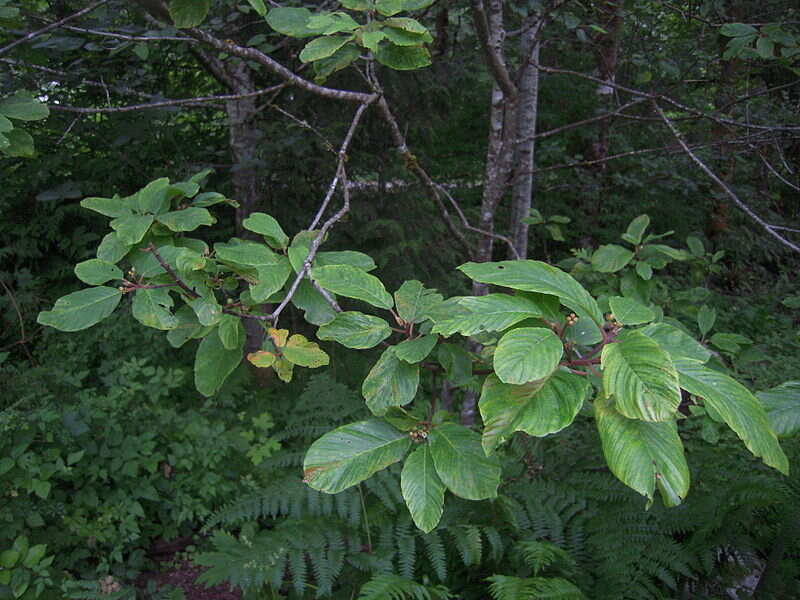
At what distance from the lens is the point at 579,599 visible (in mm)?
1711

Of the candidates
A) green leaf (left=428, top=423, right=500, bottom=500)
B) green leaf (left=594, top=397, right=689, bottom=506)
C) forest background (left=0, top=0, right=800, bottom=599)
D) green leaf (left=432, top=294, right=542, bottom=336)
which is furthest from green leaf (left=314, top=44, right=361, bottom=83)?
green leaf (left=594, top=397, right=689, bottom=506)

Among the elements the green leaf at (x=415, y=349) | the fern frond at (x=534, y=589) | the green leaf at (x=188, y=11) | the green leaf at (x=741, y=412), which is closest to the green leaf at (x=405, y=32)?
the green leaf at (x=188, y=11)

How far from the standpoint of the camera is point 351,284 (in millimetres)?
936

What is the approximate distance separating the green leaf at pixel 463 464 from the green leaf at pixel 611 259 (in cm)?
96

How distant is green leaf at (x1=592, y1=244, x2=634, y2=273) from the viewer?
5.31 ft

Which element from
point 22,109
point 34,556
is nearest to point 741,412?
point 22,109

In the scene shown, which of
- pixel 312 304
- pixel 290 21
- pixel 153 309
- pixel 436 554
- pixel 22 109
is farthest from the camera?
pixel 436 554

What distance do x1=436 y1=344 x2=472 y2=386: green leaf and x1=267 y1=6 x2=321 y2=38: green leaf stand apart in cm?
79

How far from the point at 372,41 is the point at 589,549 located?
80.6 inches

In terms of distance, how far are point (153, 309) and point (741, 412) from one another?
0.92 metres

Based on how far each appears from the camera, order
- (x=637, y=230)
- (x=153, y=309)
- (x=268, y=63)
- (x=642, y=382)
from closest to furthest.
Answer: (x=642, y=382) → (x=153, y=309) → (x=268, y=63) → (x=637, y=230)

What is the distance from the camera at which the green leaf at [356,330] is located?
0.91 m

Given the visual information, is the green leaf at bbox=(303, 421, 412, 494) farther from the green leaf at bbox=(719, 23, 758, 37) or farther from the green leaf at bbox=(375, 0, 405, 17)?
the green leaf at bbox=(719, 23, 758, 37)

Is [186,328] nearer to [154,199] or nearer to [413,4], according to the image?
[154,199]
